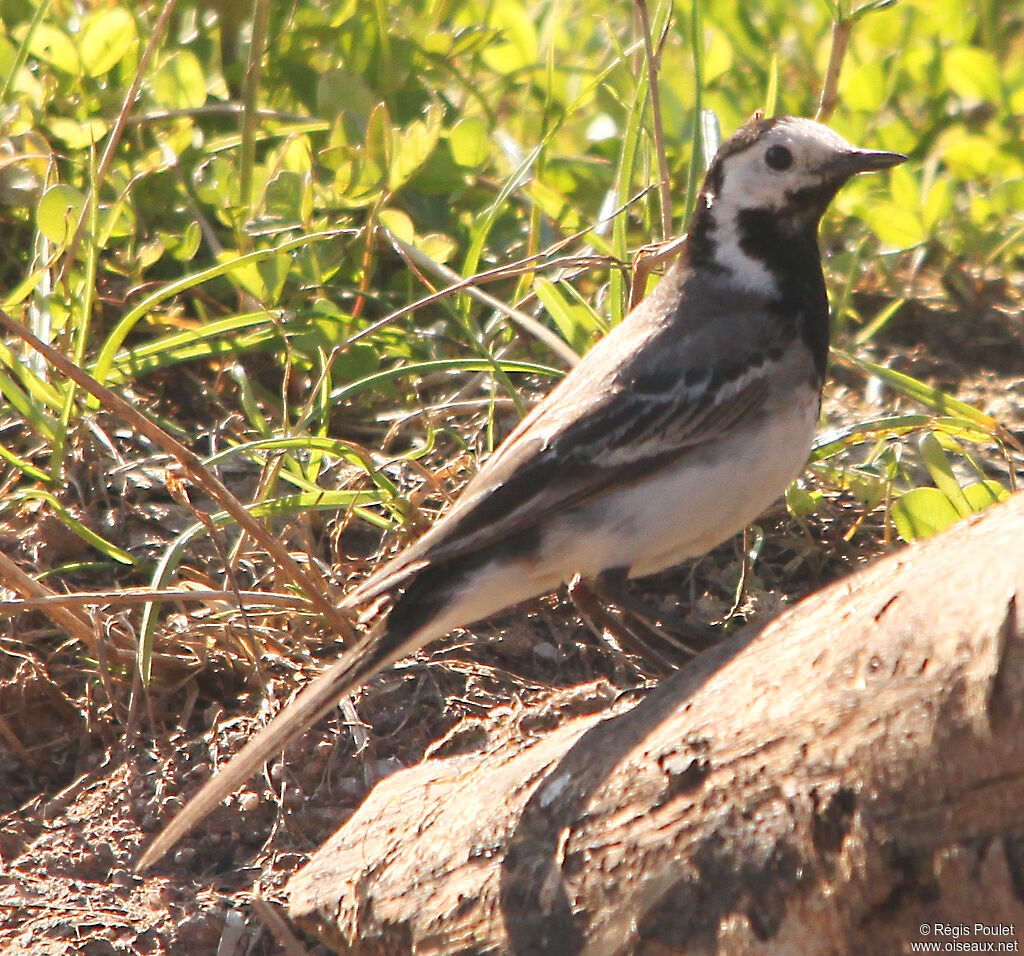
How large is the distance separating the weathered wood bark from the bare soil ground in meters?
0.58

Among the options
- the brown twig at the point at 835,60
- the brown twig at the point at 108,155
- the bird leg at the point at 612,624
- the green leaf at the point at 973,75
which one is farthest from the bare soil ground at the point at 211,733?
the green leaf at the point at 973,75

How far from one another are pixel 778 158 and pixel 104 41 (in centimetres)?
274

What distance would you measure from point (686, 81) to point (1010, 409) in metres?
2.22

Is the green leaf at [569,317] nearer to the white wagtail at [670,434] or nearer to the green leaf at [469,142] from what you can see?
the white wagtail at [670,434]

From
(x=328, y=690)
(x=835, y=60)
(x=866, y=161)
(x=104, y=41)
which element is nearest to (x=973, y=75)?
(x=835, y=60)

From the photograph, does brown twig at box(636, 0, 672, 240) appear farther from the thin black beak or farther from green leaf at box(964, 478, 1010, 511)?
green leaf at box(964, 478, 1010, 511)

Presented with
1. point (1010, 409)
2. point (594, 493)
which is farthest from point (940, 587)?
point (1010, 409)

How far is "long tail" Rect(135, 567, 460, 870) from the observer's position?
3.43 metres

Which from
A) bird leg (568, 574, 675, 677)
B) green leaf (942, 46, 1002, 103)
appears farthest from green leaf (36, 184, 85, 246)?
green leaf (942, 46, 1002, 103)

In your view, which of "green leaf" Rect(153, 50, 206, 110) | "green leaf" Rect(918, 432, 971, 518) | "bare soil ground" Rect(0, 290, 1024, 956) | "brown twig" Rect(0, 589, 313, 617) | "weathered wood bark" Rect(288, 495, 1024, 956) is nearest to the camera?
"weathered wood bark" Rect(288, 495, 1024, 956)

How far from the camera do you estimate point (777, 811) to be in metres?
2.66

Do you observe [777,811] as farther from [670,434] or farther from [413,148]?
[413,148]

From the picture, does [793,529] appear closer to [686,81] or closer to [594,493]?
[594,493]

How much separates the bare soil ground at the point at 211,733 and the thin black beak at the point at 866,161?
3.67ft
